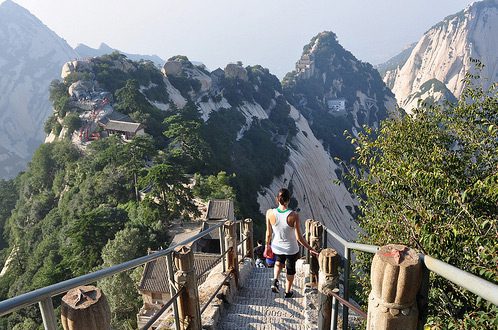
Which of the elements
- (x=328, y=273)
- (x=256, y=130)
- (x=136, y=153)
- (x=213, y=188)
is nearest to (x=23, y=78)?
(x=256, y=130)

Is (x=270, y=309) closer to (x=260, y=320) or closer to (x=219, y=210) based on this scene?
(x=260, y=320)

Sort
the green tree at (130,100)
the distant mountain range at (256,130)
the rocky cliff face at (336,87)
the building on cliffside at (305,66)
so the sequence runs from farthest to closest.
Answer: the building on cliffside at (305,66) → the rocky cliff face at (336,87) → the green tree at (130,100) → the distant mountain range at (256,130)

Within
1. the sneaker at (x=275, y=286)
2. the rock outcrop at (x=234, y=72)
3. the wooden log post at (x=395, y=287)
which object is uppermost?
the rock outcrop at (x=234, y=72)

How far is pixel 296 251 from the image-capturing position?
5047 mm

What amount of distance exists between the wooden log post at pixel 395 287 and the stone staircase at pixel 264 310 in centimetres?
332

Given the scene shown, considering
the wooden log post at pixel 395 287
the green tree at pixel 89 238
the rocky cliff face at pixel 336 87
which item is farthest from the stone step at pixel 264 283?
the rocky cliff face at pixel 336 87

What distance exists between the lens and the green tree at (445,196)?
3484 mm

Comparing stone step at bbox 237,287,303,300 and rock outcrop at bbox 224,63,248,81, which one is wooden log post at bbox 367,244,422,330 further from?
rock outcrop at bbox 224,63,248,81

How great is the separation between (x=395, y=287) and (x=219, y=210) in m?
19.0

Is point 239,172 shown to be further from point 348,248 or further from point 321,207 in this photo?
point 348,248

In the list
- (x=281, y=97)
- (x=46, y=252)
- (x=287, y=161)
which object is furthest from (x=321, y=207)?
(x=46, y=252)

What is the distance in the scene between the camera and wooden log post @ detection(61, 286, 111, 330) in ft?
Result: 5.82

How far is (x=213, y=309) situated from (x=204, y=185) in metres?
19.7

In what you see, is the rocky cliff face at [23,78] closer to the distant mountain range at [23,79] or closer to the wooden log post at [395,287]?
the distant mountain range at [23,79]
